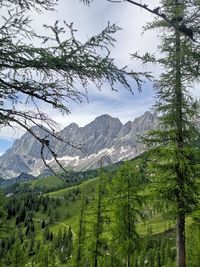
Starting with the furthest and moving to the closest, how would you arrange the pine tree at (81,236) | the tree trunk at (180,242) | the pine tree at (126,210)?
the pine tree at (81,236), the pine tree at (126,210), the tree trunk at (180,242)

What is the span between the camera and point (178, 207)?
1794 cm

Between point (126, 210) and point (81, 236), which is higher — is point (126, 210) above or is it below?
above

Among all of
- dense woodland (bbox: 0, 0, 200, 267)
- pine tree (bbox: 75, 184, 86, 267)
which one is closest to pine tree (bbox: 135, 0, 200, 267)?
dense woodland (bbox: 0, 0, 200, 267)

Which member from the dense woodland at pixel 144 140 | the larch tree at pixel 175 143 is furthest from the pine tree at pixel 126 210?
the larch tree at pixel 175 143

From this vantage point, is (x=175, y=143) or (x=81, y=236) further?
(x=81, y=236)

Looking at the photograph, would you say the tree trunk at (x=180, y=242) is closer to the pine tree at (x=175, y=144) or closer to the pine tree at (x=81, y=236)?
the pine tree at (x=175, y=144)

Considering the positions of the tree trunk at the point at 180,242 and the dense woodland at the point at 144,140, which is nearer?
the dense woodland at the point at 144,140

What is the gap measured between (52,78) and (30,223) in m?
178

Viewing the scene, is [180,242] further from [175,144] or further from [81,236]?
[81,236]

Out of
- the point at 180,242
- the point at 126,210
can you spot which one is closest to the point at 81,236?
the point at 126,210

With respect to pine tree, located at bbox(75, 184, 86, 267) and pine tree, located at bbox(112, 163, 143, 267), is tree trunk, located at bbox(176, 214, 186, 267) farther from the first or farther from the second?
pine tree, located at bbox(75, 184, 86, 267)

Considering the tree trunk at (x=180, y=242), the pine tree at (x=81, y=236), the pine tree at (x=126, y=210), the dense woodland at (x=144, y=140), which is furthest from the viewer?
the pine tree at (x=81, y=236)

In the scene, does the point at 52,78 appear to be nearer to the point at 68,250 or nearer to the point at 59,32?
the point at 59,32

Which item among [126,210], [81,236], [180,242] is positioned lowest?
[81,236]
